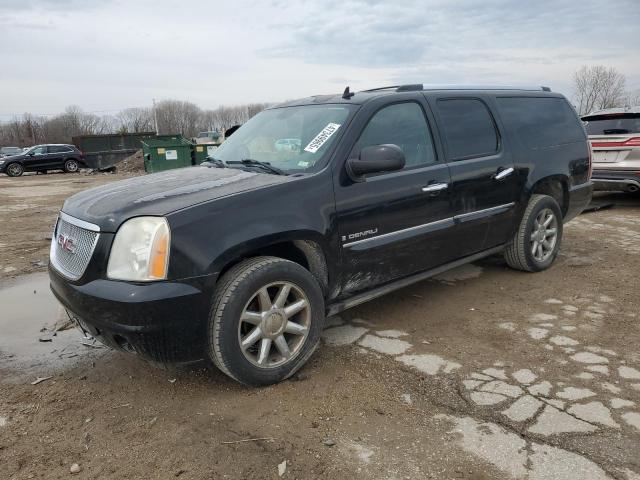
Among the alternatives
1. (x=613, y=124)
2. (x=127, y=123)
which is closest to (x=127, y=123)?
(x=127, y=123)

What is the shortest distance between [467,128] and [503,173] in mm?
548

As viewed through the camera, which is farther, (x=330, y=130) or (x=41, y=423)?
(x=330, y=130)

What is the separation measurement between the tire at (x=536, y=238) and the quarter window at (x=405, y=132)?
1534mm

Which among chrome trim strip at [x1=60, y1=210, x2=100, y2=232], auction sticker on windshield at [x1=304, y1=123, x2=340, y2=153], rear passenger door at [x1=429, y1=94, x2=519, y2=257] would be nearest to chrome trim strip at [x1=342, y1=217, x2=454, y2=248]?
rear passenger door at [x1=429, y1=94, x2=519, y2=257]

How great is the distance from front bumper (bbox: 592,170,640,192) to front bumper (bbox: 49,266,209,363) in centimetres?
800

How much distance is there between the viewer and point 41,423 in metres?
2.87

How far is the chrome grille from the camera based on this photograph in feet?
9.68

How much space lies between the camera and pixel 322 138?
362 cm

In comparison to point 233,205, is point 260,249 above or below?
below

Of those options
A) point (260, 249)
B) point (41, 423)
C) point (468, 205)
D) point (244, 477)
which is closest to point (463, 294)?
point (468, 205)

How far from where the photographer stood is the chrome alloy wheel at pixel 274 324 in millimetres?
3025

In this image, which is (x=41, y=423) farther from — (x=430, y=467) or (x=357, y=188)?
(x=357, y=188)

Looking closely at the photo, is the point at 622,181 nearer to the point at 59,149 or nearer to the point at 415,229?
the point at 415,229

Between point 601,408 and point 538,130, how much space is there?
10.1ft
